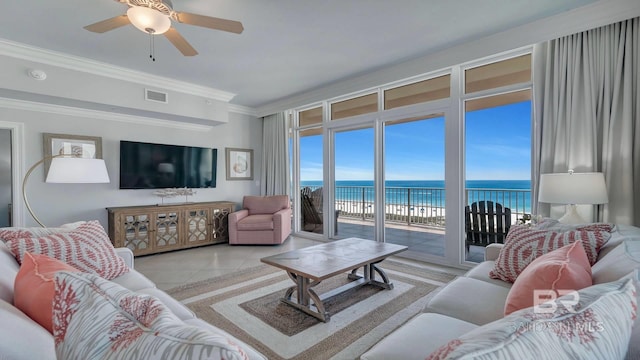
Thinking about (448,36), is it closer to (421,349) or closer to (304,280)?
(304,280)

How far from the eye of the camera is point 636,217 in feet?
8.31

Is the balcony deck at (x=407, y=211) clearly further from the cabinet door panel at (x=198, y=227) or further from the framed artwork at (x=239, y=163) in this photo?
the cabinet door panel at (x=198, y=227)

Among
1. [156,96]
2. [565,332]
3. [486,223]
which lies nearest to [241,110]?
[156,96]

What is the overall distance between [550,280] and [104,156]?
532cm

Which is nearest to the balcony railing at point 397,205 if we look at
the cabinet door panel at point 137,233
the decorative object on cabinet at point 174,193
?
the decorative object on cabinet at point 174,193

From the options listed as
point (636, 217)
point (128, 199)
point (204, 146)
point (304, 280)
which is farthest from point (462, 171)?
point (128, 199)

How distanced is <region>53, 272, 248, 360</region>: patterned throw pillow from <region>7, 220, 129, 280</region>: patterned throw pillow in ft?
4.43

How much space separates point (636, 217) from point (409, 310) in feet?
6.98

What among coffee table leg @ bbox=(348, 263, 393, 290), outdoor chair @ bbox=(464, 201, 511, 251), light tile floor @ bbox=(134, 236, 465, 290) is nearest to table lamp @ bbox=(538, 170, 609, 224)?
outdoor chair @ bbox=(464, 201, 511, 251)

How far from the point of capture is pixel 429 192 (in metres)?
5.21

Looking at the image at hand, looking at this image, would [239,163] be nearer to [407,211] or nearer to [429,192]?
[407,211]

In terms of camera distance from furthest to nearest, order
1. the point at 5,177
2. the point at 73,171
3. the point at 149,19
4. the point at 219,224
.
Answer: the point at 219,224 → the point at 5,177 → the point at 73,171 → the point at 149,19

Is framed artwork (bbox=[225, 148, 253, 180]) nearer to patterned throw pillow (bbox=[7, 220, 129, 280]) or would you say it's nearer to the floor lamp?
the floor lamp

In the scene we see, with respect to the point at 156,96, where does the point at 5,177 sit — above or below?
below
